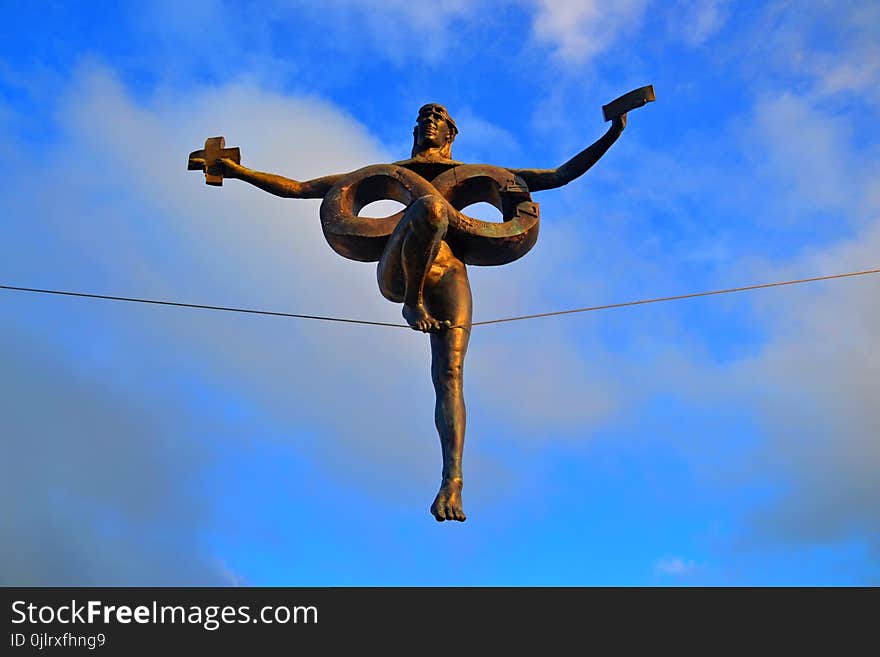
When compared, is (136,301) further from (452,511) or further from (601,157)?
(601,157)

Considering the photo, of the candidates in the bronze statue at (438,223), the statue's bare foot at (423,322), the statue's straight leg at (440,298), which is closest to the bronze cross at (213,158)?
the bronze statue at (438,223)

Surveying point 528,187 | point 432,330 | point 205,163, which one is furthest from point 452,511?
point 205,163

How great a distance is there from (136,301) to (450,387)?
3.07m

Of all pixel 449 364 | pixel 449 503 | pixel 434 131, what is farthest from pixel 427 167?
pixel 449 503

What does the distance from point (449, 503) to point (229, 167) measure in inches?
166

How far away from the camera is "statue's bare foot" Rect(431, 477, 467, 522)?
9.77 m

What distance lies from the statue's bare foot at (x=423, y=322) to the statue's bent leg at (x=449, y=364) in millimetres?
47

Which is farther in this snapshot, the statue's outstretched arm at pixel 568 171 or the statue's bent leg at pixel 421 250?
the statue's outstretched arm at pixel 568 171

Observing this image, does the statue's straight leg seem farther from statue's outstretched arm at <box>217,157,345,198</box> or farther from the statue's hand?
the statue's hand

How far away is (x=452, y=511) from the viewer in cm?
978

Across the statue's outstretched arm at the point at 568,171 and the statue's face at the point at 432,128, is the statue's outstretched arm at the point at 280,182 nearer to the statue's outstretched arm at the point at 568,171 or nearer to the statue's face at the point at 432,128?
the statue's face at the point at 432,128

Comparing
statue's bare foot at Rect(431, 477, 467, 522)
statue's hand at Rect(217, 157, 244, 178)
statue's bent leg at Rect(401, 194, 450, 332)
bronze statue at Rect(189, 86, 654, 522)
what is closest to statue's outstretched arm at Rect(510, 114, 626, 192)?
bronze statue at Rect(189, 86, 654, 522)

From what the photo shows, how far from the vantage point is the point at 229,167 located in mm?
11977

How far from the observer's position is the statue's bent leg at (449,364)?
995 cm
